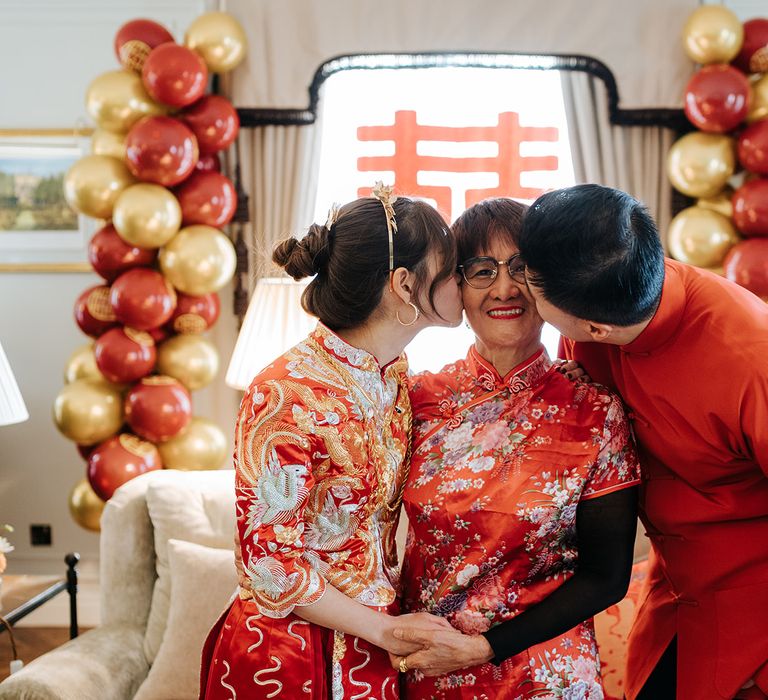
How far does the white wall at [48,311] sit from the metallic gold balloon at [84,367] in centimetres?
65

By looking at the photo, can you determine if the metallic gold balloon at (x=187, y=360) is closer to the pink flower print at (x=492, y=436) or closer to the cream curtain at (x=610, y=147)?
the cream curtain at (x=610, y=147)

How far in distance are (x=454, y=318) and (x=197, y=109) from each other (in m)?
2.14

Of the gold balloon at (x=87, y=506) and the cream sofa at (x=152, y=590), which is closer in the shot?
the cream sofa at (x=152, y=590)

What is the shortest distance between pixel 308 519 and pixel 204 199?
2.13 m

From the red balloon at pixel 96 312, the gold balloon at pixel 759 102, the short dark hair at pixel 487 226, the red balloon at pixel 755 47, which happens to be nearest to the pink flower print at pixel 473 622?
the short dark hair at pixel 487 226

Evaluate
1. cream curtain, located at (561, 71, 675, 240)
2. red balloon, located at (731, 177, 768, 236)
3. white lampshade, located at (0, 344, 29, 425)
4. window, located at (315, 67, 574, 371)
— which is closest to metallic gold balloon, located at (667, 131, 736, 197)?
red balloon, located at (731, 177, 768, 236)

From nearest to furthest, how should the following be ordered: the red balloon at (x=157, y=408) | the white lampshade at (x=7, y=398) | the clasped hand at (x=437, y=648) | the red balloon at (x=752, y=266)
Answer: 1. the clasped hand at (x=437, y=648)
2. the white lampshade at (x=7, y=398)
3. the red balloon at (x=752, y=266)
4. the red balloon at (x=157, y=408)

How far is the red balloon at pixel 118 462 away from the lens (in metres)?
3.08

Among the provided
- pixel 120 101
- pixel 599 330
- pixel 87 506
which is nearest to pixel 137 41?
pixel 120 101

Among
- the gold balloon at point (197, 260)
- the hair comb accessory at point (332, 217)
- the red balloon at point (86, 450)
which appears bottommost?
the red balloon at point (86, 450)

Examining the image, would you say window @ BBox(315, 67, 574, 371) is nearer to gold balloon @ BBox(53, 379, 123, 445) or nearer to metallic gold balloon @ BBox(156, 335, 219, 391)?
metallic gold balloon @ BBox(156, 335, 219, 391)

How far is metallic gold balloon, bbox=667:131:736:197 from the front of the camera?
315 centimetres

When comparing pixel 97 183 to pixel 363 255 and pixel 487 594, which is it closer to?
pixel 363 255

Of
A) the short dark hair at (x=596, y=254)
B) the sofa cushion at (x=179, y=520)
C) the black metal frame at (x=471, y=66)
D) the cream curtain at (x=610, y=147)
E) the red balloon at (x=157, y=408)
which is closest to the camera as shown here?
the short dark hair at (x=596, y=254)
